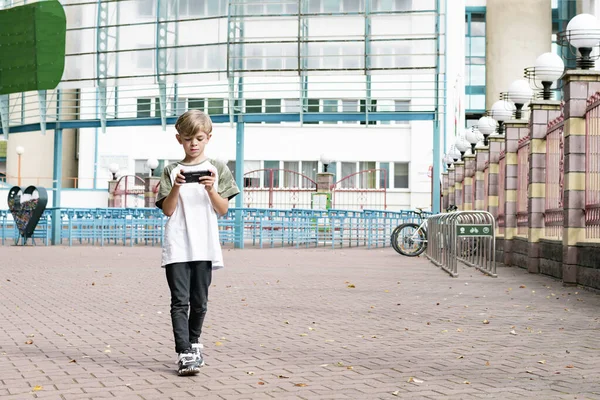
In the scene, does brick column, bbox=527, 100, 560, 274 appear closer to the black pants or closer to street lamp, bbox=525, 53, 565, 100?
street lamp, bbox=525, 53, 565, 100

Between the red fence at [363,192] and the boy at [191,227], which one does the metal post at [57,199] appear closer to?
the red fence at [363,192]

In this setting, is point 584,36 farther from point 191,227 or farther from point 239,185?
point 239,185

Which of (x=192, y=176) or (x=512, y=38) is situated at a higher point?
(x=512, y=38)

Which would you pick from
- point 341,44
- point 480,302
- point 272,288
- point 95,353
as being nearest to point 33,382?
point 95,353

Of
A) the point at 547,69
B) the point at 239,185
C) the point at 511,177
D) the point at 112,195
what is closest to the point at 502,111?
the point at 511,177

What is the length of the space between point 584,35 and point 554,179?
2909mm

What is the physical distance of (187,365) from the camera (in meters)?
6.32

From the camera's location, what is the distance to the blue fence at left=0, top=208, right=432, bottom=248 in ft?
108

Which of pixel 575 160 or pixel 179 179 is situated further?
pixel 575 160

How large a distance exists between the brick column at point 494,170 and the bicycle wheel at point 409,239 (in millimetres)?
1661

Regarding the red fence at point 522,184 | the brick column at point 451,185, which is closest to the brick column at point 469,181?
the brick column at point 451,185

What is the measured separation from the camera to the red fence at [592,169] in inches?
543

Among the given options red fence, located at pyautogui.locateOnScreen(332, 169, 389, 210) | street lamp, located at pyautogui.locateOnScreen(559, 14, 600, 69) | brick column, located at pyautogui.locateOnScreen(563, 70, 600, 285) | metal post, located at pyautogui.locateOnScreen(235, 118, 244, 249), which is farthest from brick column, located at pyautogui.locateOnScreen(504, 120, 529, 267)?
red fence, located at pyautogui.locateOnScreen(332, 169, 389, 210)

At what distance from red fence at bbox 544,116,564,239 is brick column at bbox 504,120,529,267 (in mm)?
3260
